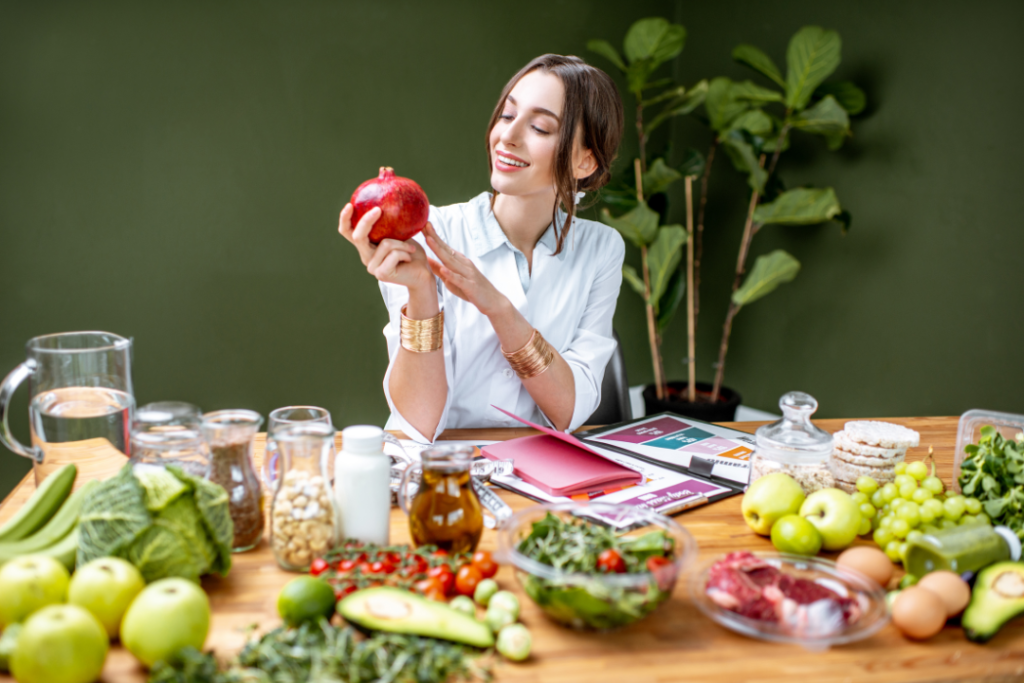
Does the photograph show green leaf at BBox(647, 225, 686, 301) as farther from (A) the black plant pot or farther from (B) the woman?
(B) the woman

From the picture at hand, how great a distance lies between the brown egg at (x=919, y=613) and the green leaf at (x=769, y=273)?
2.24 m

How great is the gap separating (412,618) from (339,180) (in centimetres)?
256

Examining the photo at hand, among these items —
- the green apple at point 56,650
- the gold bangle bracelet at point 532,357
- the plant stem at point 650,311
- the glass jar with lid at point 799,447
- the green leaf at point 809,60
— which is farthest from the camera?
the plant stem at point 650,311

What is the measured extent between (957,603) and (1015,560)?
6.6 inches

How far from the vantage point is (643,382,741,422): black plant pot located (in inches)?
127

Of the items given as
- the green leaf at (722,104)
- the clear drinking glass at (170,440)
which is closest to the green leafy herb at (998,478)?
the clear drinking glass at (170,440)

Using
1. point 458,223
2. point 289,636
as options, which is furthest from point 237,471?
point 458,223

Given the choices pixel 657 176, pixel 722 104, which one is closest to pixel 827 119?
pixel 722 104

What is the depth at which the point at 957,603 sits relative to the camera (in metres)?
0.88

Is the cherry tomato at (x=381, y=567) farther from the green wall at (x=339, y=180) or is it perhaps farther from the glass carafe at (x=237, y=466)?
the green wall at (x=339, y=180)

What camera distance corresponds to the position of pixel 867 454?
121 centimetres

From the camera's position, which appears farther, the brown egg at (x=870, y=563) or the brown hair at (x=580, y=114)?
the brown hair at (x=580, y=114)

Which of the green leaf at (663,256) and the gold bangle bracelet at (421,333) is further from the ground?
the green leaf at (663,256)

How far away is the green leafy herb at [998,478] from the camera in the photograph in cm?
105
